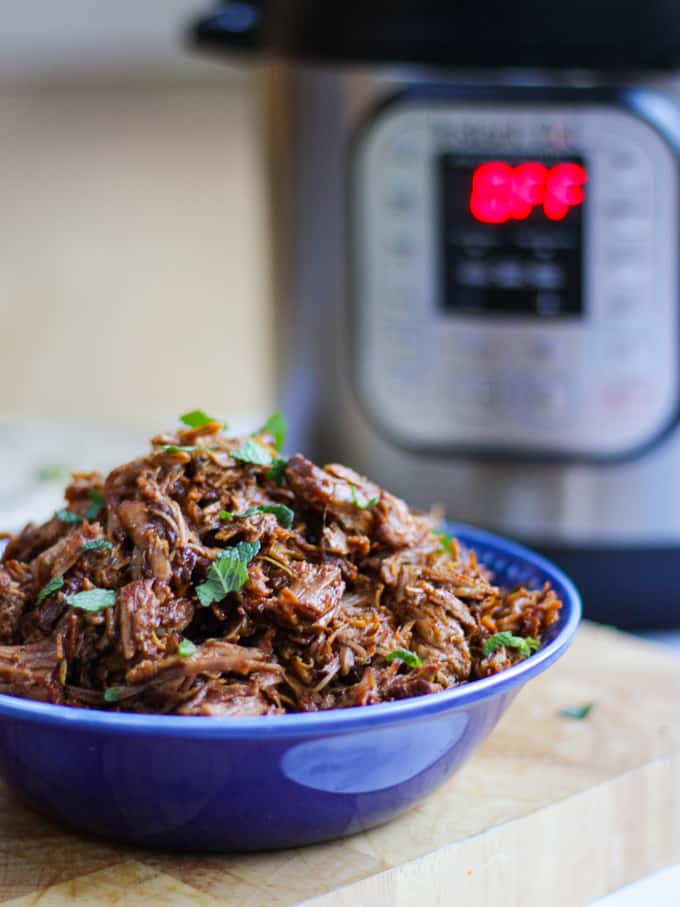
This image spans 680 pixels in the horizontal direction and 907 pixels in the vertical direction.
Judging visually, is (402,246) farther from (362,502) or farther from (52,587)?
(52,587)

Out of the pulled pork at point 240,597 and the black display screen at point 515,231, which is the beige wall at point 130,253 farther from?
the pulled pork at point 240,597

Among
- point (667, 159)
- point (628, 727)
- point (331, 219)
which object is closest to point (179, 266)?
point (331, 219)

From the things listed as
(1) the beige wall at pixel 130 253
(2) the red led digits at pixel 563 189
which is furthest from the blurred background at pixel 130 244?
(2) the red led digits at pixel 563 189

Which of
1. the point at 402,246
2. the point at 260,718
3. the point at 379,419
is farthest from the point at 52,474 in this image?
the point at 260,718

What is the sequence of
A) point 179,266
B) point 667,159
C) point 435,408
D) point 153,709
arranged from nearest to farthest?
point 153,709 < point 667,159 < point 435,408 < point 179,266

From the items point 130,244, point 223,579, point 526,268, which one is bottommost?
point 223,579

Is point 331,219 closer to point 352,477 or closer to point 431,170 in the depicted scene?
point 431,170
